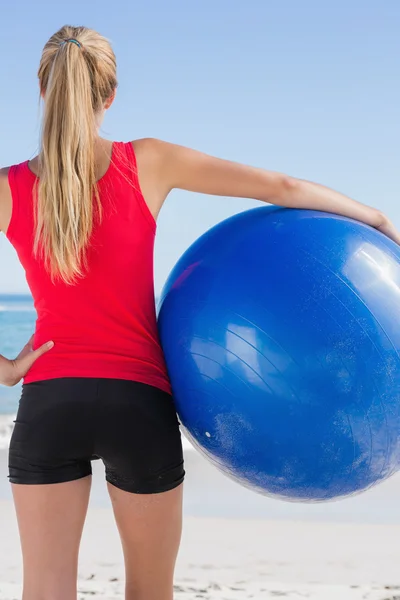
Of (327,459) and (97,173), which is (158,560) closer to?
(327,459)

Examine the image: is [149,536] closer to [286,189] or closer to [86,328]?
[86,328]

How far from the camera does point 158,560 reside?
94.9 inches

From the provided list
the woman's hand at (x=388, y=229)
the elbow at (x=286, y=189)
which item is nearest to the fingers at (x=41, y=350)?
the elbow at (x=286, y=189)

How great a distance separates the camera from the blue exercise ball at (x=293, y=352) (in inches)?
94.5

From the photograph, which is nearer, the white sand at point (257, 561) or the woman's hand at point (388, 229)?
the woman's hand at point (388, 229)

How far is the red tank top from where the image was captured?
2.30m

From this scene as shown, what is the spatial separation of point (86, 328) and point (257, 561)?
312 centimetres

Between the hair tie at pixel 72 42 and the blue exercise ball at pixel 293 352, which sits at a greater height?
the hair tie at pixel 72 42

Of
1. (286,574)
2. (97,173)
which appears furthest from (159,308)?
(286,574)

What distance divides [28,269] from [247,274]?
70 cm

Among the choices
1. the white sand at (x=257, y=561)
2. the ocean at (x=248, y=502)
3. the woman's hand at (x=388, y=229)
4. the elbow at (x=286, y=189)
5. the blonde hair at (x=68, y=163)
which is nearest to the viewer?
the blonde hair at (x=68, y=163)

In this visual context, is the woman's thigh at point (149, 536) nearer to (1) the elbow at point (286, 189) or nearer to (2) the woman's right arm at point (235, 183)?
(2) the woman's right arm at point (235, 183)

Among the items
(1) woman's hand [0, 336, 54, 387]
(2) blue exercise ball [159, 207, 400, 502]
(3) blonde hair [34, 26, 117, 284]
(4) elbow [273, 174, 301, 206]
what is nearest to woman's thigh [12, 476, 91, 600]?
(1) woman's hand [0, 336, 54, 387]

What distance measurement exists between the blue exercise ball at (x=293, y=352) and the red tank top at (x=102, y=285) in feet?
0.86
